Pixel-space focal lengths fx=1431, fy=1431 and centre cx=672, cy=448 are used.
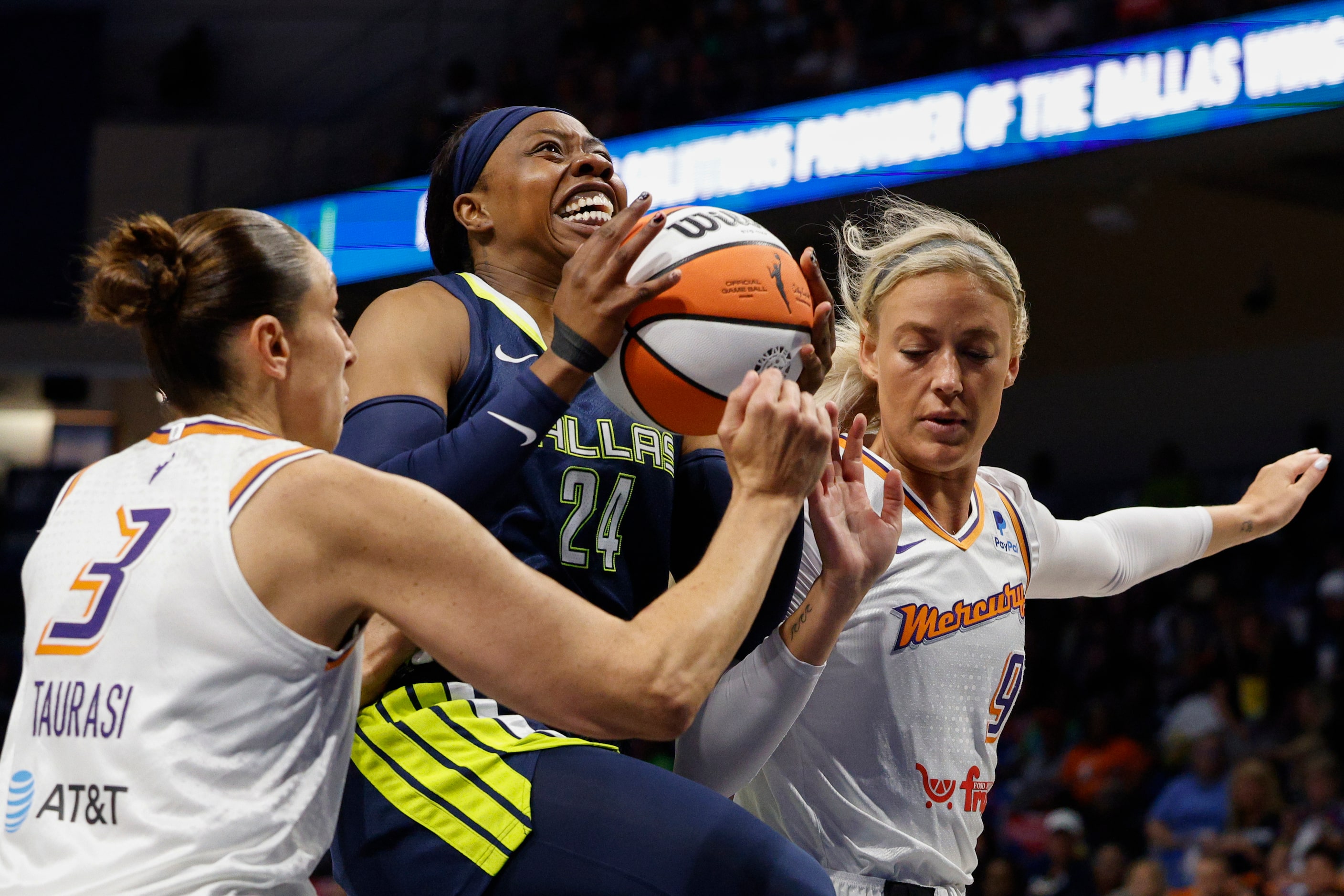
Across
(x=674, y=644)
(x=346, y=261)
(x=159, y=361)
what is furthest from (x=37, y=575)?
(x=346, y=261)

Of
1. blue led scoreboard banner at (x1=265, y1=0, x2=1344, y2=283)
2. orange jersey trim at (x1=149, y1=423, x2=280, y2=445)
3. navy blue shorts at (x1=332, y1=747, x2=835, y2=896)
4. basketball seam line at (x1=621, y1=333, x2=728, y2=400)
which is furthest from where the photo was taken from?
blue led scoreboard banner at (x1=265, y1=0, x2=1344, y2=283)

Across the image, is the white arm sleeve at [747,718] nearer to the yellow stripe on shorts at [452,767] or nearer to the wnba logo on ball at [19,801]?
the yellow stripe on shorts at [452,767]

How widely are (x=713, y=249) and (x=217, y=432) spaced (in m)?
0.94

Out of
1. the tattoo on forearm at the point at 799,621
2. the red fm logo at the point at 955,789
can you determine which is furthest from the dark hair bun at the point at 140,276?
the red fm logo at the point at 955,789

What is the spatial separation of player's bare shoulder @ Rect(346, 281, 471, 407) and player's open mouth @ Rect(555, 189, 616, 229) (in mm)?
314

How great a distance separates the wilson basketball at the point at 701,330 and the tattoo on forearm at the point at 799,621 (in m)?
0.42

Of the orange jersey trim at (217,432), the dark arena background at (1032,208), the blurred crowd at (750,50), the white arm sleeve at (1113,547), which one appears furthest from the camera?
the blurred crowd at (750,50)

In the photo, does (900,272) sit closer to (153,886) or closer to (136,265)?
(136,265)

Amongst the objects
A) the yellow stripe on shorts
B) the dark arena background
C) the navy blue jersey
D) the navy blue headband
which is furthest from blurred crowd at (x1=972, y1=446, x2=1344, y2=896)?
the yellow stripe on shorts

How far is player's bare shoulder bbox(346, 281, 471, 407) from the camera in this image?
2520 mm

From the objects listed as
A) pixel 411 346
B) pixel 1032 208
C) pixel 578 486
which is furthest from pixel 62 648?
pixel 1032 208

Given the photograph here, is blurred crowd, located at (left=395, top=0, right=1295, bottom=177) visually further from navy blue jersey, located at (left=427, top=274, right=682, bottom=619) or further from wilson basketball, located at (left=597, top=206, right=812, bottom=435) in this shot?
wilson basketball, located at (left=597, top=206, right=812, bottom=435)

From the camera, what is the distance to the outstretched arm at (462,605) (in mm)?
1891

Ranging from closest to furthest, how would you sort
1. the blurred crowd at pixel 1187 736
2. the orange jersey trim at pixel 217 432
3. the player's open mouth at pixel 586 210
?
the orange jersey trim at pixel 217 432 < the player's open mouth at pixel 586 210 < the blurred crowd at pixel 1187 736
